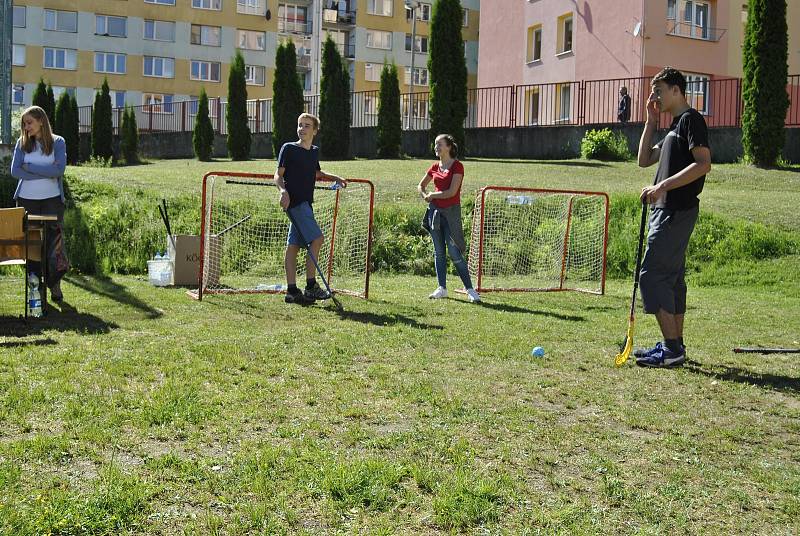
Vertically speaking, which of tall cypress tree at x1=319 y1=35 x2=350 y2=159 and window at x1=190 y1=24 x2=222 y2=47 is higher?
window at x1=190 y1=24 x2=222 y2=47

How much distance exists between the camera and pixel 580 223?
50.4 ft

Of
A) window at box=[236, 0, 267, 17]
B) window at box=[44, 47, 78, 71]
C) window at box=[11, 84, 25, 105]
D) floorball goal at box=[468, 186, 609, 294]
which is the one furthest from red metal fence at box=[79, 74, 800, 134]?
window at box=[236, 0, 267, 17]

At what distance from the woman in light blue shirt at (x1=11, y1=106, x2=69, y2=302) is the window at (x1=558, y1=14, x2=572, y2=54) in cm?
3057

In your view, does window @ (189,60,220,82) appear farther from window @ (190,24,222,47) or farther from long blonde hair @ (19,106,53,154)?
long blonde hair @ (19,106,53,154)

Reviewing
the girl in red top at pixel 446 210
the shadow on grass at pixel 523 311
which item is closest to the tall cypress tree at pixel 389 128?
the girl in red top at pixel 446 210

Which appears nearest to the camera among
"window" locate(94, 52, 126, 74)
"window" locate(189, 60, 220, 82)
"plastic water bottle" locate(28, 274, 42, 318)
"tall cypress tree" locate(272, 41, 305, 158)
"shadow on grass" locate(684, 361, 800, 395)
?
"shadow on grass" locate(684, 361, 800, 395)

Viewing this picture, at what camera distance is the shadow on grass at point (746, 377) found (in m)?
6.18

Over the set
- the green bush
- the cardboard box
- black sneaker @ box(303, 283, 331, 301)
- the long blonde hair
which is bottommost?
black sneaker @ box(303, 283, 331, 301)

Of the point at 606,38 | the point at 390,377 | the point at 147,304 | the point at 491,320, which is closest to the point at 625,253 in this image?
the point at 491,320

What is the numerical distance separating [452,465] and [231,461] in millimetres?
981

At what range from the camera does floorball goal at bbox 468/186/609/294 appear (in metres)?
14.4

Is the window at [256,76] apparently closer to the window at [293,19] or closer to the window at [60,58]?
the window at [293,19]

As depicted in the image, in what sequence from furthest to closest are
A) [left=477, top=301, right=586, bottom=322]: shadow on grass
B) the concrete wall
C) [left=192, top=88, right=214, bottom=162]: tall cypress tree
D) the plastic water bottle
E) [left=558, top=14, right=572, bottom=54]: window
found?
[left=558, top=14, right=572, bottom=54]: window
[left=192, top=88, right=214, bottom=162]: tall cypress tree
the concrete wall
[left=477, top=301, right=586, bottom=322]: shadow on grass
the plastic water bottle

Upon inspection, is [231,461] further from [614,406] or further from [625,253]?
[625,253]
